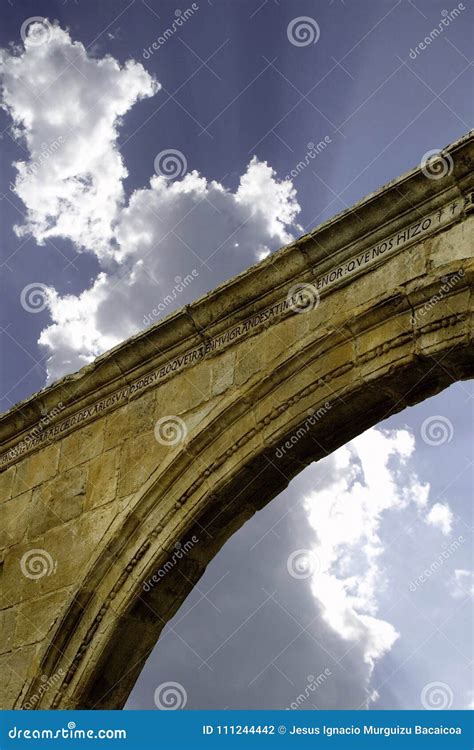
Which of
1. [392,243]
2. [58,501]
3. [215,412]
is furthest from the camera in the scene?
[58,501]

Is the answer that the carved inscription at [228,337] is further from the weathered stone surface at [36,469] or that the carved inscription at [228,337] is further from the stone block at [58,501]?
the stone block at [58,501]

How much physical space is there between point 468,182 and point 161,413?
239 cm

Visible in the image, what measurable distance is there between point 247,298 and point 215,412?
0.75 meters

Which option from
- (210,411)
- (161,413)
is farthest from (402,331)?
(161,413)

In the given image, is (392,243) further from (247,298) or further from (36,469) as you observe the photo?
(36,469)

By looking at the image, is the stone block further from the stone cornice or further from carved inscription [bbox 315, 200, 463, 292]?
carved inscription [bbox 315, 200, 463, 292]

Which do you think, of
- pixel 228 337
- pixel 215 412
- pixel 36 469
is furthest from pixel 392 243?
pixel 36 469

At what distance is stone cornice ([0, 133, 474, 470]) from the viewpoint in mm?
5055

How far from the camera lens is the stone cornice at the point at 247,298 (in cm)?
505

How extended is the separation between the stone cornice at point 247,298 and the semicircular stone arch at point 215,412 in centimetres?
1

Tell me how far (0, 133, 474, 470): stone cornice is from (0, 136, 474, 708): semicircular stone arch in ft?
0.04

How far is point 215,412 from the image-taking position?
5633 millimetres

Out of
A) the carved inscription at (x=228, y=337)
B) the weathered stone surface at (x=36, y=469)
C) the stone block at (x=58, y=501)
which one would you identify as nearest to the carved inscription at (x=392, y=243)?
the carved inscription at (x=228, y=337)

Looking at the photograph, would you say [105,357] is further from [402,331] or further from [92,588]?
[402,331]
